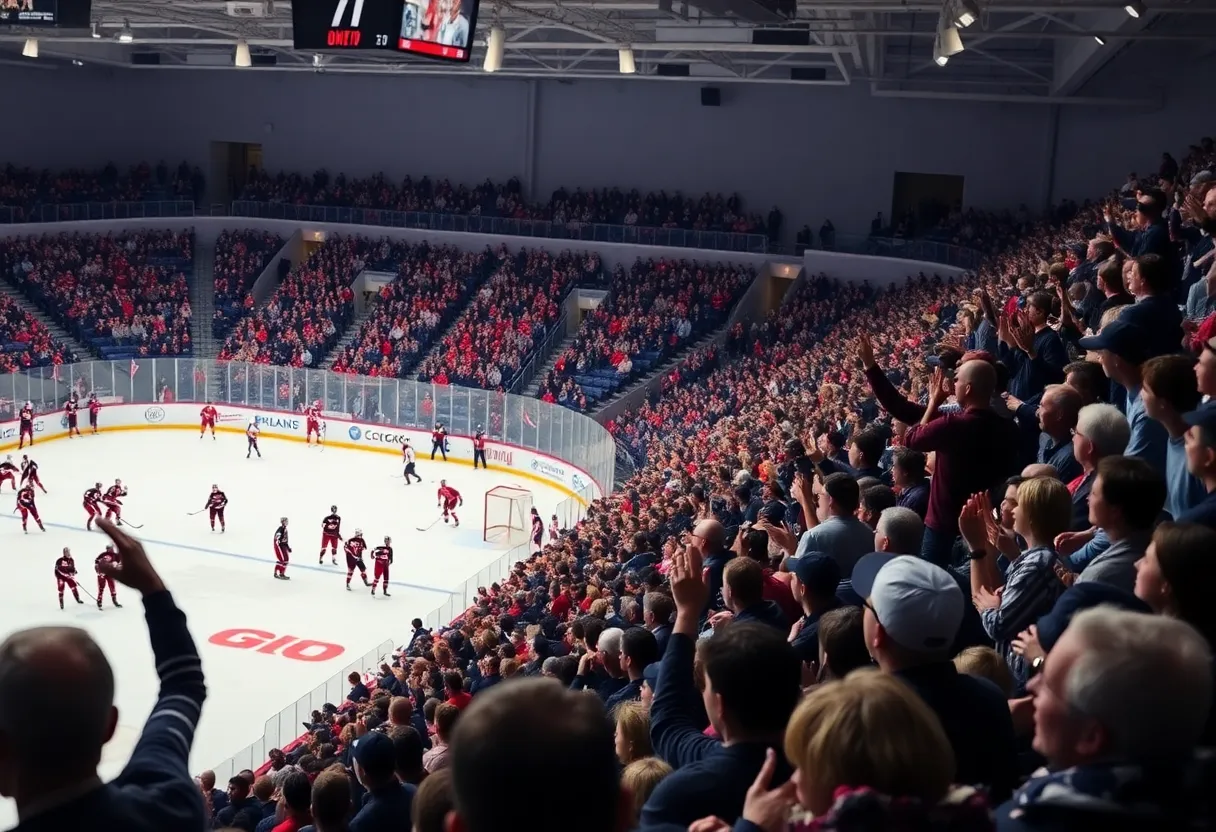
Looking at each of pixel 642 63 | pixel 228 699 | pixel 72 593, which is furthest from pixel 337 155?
pixel 228 699

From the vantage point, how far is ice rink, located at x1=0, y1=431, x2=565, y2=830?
16531 millimetres

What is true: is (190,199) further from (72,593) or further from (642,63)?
(72,593)

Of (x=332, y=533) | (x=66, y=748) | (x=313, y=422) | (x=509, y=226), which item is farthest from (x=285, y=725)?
(x=509, y=226)

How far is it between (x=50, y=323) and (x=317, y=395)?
28.7 feet

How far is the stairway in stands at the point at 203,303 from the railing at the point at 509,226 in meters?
1.57

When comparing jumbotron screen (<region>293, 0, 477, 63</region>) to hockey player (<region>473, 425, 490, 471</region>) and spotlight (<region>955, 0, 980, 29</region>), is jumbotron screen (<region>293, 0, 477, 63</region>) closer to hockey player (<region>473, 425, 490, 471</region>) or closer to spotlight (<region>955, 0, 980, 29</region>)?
spotlight (<region>955, 0, 980, 29</region>)

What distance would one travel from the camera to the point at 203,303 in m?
38.6

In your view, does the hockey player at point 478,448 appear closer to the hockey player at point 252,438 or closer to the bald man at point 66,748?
the hockey player at point 252,438

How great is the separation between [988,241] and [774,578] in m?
25.7

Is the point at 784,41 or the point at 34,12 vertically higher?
the point at 784,41

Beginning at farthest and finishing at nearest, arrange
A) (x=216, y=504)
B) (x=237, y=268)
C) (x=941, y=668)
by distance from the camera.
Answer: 1. (x=237, y=268)
2. (x=216, y=504)
3. (x=941, y=668)

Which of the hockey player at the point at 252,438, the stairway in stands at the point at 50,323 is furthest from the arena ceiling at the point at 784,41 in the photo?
the hockey player at the point at 252,438

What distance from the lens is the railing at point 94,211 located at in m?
37.1

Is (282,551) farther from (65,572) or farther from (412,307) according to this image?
(412,307)
